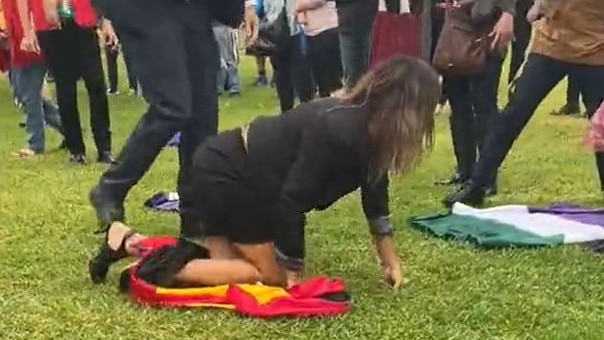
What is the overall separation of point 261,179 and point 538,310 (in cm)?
106

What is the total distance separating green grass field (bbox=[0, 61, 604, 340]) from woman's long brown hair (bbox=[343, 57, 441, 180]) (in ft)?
1.67

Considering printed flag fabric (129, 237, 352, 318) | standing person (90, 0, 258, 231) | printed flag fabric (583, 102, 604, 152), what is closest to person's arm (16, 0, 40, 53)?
standing person (90, 0, 258, 231)

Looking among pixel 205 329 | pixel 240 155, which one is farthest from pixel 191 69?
pixel 205 329

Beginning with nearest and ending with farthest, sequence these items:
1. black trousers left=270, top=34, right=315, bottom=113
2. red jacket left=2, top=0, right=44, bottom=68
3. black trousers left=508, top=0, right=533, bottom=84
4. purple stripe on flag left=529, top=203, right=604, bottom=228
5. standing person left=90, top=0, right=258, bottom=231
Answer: standing person left=90, top=0, right=258, bottom=231 < purple stripe on flag left=529, top=203, right=604, bottom=228 < black trousers left=508, top=0, right=533, bottom=84 < red jacket left=2, top=0, right=44, bottom=68 < black trousers left=270, top=34, right=315, bottom=113

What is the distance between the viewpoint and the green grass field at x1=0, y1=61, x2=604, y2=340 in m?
3.73

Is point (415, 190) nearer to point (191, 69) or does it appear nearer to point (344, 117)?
point (191, 69)

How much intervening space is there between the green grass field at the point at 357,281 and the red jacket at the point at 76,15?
1.10m

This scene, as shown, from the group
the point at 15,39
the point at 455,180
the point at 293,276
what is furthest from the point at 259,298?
the point at 15,39

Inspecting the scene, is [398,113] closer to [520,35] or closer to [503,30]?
[503,30]

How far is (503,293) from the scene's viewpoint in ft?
13.6

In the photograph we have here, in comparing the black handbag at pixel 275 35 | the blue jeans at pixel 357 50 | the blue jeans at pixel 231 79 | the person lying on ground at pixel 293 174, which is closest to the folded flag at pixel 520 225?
the person lying on ground at pixel 293 174

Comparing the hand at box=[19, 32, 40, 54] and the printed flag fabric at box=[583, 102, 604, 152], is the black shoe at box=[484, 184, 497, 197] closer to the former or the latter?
the printed flag fabric at box=[583, 102, 604, 152]

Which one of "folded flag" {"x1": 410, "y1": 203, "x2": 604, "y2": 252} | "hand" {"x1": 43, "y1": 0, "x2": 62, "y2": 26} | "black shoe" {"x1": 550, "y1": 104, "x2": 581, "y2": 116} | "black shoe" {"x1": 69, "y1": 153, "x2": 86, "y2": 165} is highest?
"hand" {"x1": 43, "y1": 0, "x2": 62, "y2": 26}

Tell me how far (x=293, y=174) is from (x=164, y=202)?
7.16ft
